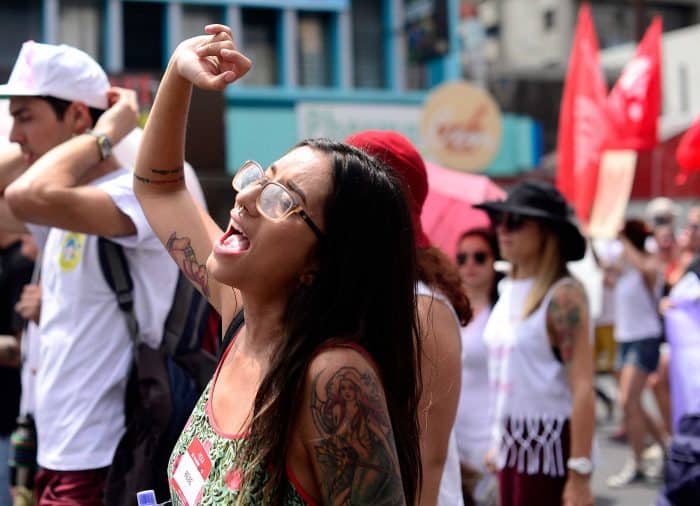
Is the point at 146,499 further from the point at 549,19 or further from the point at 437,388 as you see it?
the point at 549,19

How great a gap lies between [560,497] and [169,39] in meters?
16.6

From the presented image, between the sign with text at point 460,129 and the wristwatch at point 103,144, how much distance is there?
11215 mm

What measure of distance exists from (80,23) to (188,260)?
18.0 metres

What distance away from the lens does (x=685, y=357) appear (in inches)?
173

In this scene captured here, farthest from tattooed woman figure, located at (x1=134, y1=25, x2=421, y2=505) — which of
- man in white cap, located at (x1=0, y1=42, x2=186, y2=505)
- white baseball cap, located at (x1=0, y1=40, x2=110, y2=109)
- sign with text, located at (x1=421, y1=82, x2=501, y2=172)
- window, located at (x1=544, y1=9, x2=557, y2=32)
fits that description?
window, located at (x1=544, y1=9, x2=557, y2=32)

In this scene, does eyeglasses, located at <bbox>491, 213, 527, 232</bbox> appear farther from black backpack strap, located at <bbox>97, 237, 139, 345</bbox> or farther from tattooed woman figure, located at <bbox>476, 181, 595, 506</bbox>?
black backpack strap, located at <bbox>97, 237, 139, 345</bbox>

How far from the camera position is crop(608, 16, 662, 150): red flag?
29.9 feet

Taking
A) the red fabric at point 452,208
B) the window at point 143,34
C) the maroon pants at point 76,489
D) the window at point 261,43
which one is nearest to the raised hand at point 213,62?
the maroon pants at point 76,489

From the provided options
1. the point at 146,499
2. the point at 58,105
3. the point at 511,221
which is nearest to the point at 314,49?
the point at 511,221

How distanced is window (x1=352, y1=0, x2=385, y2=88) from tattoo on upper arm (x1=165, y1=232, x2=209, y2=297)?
19468mm

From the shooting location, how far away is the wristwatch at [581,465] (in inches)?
158

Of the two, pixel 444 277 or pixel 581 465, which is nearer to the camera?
pixel 444 277

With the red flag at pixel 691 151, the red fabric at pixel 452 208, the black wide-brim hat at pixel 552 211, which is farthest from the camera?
the red flag at pixel 691 151

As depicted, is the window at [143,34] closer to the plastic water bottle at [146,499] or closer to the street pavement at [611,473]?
the street pavement at [611,473]
